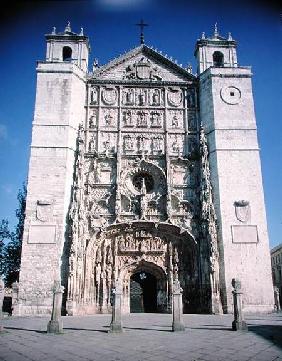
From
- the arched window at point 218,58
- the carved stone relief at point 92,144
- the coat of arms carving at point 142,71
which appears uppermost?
the arched window at point 218,58

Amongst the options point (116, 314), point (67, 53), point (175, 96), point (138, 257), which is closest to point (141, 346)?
point (116, 314)

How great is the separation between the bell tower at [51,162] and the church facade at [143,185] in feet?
0.14

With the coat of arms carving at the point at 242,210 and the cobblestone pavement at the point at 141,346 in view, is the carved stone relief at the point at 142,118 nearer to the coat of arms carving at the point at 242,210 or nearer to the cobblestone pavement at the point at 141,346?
the coat of arms carving at the point at 242,210

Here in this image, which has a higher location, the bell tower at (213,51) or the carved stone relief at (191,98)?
the bell tower at (213,51)

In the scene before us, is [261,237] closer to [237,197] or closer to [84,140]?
[237,197]

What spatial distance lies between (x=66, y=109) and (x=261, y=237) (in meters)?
10.2

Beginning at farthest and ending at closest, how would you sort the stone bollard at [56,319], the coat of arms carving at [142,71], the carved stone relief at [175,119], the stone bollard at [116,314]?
the coat of arms carving at [142,71], the carved stone relief at [175,119], the stone bollard at [116,314], the stone bollard at [56,319]

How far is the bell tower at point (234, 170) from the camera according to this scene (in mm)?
13211

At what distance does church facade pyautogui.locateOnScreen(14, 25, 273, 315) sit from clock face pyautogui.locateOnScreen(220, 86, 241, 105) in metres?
0.05

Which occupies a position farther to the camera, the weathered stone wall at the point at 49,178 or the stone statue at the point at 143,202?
the stone statue at the point at 143,202

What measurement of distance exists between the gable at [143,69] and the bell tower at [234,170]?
1.29 meters

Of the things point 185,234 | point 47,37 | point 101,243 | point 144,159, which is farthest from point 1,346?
point 47,37

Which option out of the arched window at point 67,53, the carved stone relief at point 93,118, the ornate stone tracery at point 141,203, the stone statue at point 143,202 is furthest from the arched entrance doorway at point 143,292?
the arched window at point 67,53

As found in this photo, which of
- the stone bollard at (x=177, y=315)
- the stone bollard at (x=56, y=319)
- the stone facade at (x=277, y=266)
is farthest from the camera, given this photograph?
the stone facade at (x=277, y=266)
